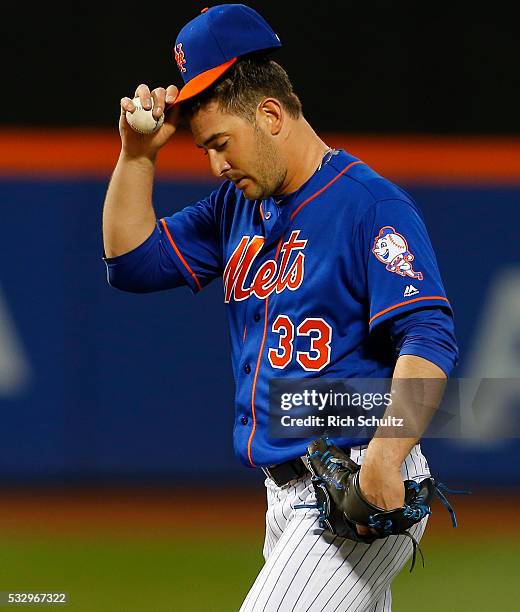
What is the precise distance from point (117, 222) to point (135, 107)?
0.28m

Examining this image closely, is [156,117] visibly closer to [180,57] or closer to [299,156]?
[180,57]

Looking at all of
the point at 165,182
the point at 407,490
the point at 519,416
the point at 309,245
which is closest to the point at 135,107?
the point at 309,245

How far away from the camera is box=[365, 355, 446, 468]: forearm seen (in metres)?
2.04

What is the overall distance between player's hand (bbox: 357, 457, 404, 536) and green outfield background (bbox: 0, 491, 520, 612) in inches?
87.3

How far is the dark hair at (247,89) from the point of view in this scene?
2412 millimetres

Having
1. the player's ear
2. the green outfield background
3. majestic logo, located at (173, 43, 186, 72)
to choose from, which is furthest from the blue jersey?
the green outfield background

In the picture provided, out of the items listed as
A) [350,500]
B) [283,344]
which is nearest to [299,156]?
[283,344]

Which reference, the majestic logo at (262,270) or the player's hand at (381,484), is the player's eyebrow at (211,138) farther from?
the player's hand at (381,484)

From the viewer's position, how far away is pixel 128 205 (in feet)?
8.71

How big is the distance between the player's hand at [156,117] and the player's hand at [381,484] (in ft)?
3.22

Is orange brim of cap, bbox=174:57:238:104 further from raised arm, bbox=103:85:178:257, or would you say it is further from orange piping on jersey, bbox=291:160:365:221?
orange piping on jersey, bbox=291:160:365:221

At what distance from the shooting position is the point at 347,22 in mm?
5645

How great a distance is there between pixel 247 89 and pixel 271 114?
8 cm

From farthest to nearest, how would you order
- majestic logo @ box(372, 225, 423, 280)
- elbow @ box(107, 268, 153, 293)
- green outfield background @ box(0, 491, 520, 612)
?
green outfield background @ box(0, 491, 520, 612) → elbow @ box(107, 268, 153, 293) → majestic logo @ box(372, 225, 423, 280)
